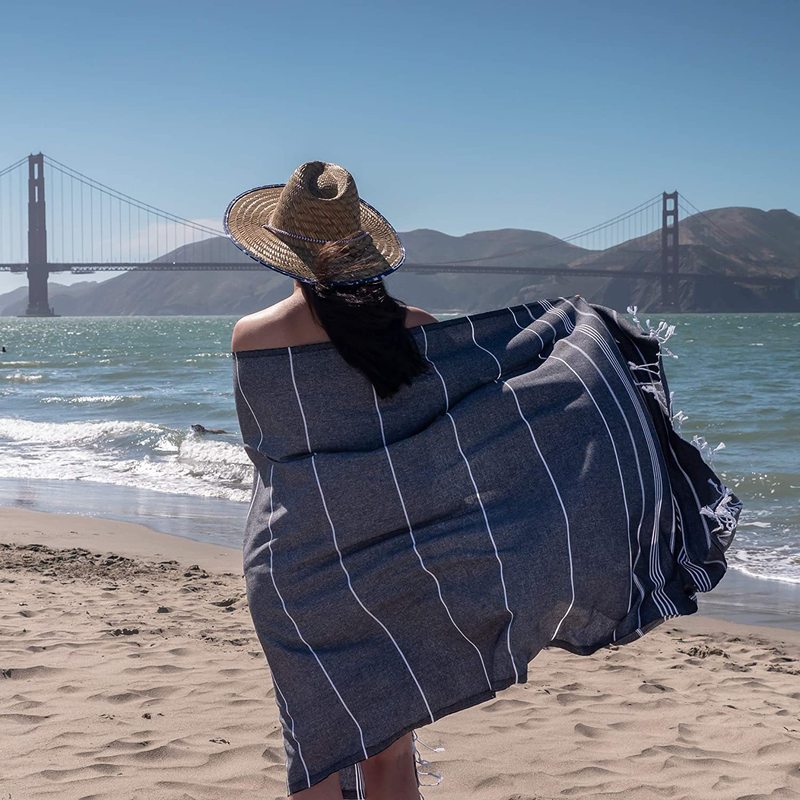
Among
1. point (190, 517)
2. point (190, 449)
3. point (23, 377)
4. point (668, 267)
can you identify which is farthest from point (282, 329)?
point (668, 267)

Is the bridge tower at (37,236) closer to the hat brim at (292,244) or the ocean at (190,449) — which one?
the ocean at (190,449)

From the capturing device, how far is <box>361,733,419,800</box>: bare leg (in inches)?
59.9

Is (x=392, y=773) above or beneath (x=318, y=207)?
beneath

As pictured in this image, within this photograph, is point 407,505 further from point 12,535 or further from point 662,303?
point 662,303

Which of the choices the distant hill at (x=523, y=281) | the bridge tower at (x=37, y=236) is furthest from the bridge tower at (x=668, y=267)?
the bridge tower at (x=37, y=236)

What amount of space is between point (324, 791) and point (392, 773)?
108 mm

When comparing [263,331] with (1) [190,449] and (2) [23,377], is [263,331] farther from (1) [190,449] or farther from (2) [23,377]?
(2) [23,377]

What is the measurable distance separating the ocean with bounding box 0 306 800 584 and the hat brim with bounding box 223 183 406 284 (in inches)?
23.9

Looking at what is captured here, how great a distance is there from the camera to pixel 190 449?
27.5 ft

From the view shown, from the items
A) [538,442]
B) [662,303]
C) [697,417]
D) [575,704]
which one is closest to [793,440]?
[697,417]

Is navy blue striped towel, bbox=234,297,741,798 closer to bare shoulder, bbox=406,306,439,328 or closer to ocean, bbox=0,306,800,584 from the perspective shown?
bare shoulder, bbox=406,306,439,328

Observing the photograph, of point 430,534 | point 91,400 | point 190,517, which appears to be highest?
point 430,534

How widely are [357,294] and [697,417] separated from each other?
10.2 metres

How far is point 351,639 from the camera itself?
144 centimetres
